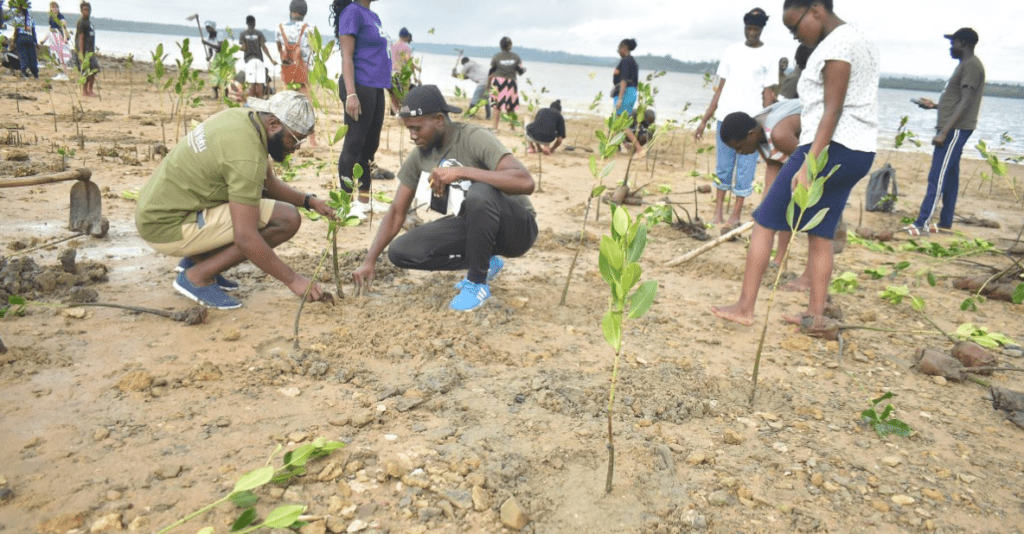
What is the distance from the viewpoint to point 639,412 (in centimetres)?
233

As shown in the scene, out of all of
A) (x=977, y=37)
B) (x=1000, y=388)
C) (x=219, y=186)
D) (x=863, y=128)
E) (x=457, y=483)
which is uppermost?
(x=977, y=37)

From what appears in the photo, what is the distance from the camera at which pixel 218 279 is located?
326cm

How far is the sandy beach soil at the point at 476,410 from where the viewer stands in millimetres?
1767

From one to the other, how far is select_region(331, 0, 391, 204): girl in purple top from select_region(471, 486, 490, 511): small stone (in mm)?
2880

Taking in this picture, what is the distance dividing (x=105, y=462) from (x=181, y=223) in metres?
1.39

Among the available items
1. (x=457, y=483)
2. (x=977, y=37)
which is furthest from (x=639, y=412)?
(x=977, y=37)

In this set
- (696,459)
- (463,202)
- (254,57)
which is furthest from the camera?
(254,57)

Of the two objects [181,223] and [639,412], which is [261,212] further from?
Answer: [639,412]

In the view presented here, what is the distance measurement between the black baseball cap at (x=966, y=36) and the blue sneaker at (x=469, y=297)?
489cm

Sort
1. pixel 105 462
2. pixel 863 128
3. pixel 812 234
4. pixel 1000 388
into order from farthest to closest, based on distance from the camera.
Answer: pixel 812 234
pixel 863 128
pixel 1000 388
pixel 105 462

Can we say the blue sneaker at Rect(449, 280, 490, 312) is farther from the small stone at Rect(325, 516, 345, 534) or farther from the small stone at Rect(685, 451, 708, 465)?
the small stone at Rect(325, 516, 345, 534)

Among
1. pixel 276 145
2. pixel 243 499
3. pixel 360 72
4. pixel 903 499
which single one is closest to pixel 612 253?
pixel 243 499

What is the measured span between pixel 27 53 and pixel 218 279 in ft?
39.8

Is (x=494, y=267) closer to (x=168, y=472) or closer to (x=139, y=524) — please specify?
(x=168, y=472)
